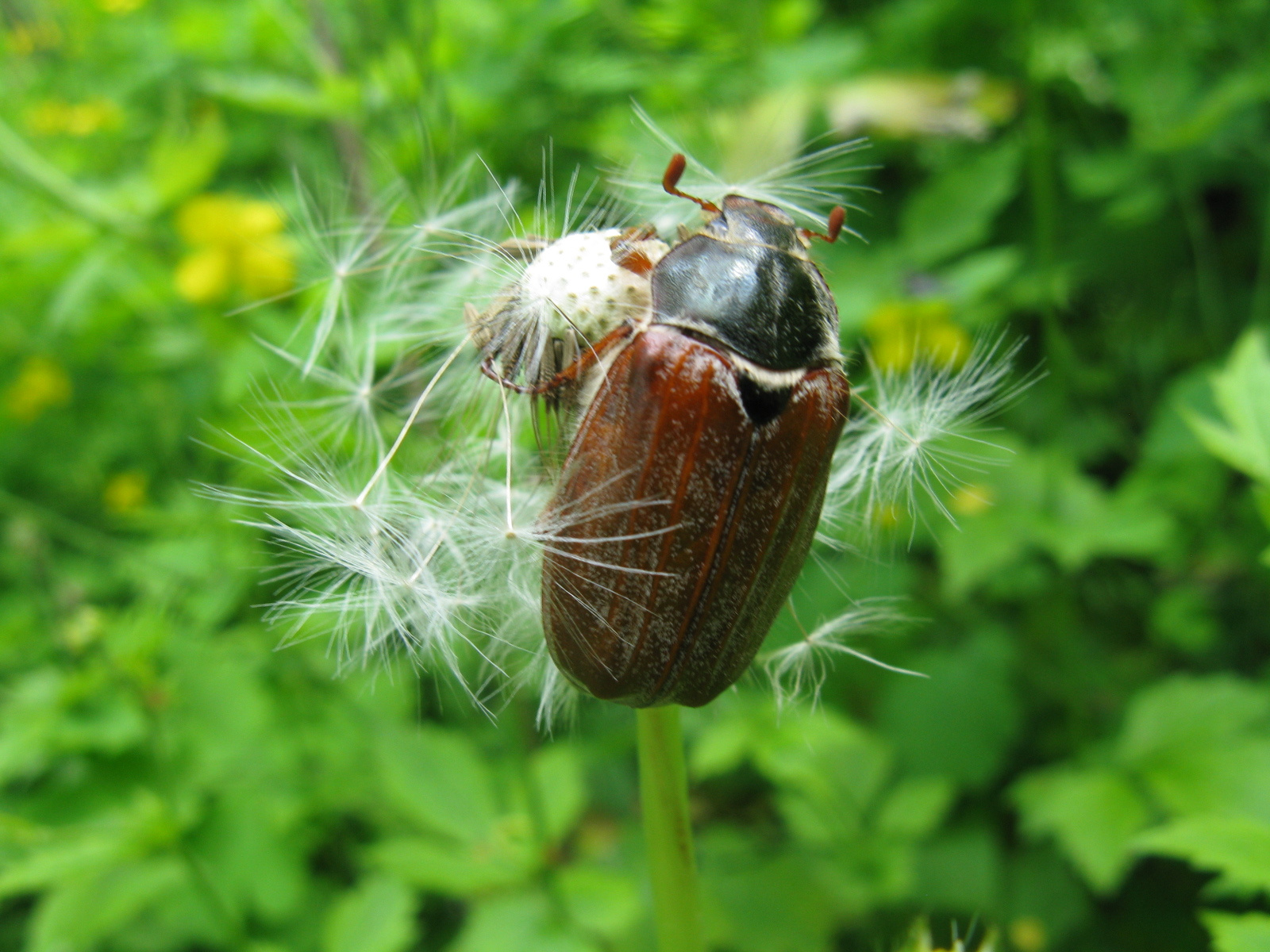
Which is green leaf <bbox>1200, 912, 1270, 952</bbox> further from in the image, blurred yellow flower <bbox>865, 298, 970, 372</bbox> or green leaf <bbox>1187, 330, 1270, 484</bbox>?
blurred yellow flower <bbox>865, 298, 970, 372</bbox>

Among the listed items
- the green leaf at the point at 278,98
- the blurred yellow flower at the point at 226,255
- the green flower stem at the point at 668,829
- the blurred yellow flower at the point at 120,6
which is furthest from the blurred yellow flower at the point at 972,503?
the blurred yellow flower at the point at 120,6

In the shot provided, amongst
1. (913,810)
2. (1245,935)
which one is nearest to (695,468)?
(1245,935)

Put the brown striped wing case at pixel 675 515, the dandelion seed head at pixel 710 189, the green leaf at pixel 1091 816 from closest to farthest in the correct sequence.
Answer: the brown striped wing case at pixel 675 515 < the dandelion seed head at pixel 710 189 < the green leaf at pixel 1091 816

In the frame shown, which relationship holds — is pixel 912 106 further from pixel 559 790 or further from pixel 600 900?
pixel 600 900

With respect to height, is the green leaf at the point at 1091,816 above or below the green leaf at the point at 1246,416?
below

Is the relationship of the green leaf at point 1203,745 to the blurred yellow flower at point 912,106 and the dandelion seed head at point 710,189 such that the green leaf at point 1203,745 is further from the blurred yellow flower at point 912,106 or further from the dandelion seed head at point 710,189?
the blurred yellow flower at point 912,106

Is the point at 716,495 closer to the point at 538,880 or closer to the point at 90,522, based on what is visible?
the point at 538,880
